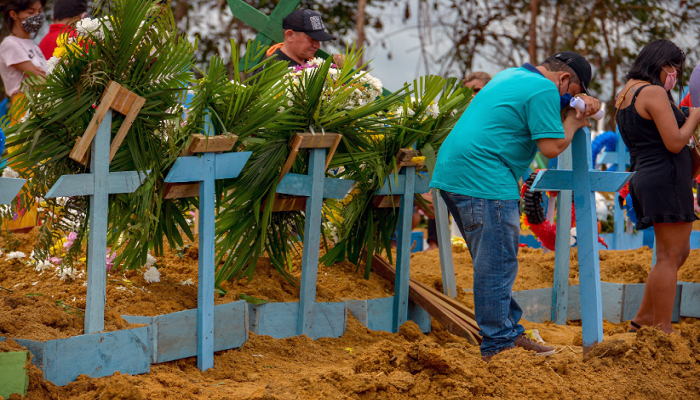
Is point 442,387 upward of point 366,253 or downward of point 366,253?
downward

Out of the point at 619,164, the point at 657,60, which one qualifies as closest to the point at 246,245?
the point at 657,60

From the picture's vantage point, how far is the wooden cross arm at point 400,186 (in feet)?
11.8

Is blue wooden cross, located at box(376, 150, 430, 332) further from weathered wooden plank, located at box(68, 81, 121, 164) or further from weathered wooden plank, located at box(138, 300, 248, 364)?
weathered wooden plank, located at box(68, 81, 121, 164)

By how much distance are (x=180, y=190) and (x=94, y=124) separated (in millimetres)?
549

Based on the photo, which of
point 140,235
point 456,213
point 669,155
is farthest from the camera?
point 669,155

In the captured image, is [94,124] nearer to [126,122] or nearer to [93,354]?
[126,122]

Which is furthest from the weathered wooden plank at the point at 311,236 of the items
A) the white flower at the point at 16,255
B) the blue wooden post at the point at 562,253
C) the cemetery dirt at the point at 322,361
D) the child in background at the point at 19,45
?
the child in background at the point at 19,45

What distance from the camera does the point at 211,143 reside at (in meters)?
2.74

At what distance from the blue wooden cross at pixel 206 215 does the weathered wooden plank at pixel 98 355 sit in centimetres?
28

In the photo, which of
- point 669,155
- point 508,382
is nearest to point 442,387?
point 508,382

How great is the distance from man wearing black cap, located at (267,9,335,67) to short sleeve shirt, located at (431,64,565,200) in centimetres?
166

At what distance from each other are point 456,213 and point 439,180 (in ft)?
0.58

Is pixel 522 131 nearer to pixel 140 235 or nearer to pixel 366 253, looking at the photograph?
pixel 366 253

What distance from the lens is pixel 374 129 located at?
345 centimetres
